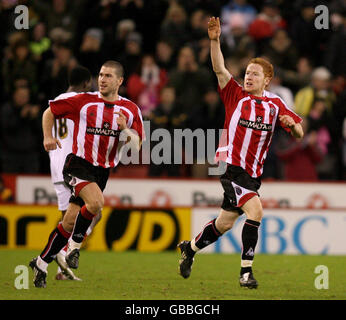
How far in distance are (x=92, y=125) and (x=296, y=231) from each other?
5.27 metres

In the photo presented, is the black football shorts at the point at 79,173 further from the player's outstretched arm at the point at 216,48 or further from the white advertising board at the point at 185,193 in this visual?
the white advertising board at the point at 185,193

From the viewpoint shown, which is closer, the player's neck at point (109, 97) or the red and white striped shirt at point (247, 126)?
the red and white striped shirt at point (247, 126)

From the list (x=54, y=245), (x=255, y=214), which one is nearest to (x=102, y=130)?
(x=54, y=245)

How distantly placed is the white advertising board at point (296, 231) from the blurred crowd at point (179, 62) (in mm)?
1184

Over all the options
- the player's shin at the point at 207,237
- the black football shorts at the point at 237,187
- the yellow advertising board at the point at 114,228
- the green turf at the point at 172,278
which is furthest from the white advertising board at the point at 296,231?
the black football shorts at the point at 237,187

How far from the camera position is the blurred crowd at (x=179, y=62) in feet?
45.1

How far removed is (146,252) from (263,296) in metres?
5.17

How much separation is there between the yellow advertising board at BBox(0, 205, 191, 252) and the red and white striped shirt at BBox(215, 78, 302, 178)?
14.3 feet

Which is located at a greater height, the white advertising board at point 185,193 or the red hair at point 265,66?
the red hair at point 265,66

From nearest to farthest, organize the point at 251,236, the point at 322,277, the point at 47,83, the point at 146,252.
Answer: the point at 251,236 < the point at 322,277 < the point at 146,252 < the point at 47,83

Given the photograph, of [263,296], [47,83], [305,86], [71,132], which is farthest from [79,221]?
[305,86]

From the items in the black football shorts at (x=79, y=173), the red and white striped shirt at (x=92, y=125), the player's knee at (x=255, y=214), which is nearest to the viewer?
the player's knee at (x=255, y=214)

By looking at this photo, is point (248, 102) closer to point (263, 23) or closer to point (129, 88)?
point (129, 88)

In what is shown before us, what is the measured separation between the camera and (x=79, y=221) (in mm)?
8266
